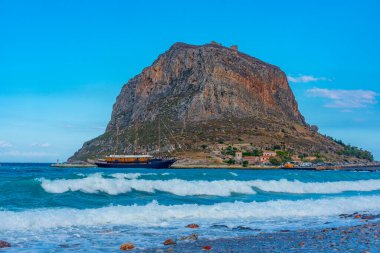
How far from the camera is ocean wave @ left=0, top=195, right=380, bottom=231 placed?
18.2 meters

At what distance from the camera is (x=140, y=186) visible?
34.2m

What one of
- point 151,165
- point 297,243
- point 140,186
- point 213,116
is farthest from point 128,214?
point 213,116

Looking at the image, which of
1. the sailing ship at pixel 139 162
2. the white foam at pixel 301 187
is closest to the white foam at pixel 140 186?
the white foam at pixel 301 187

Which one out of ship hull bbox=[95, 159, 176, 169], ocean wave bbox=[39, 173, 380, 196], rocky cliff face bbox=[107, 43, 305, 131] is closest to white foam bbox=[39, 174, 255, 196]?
ocean wave bbox=[39, 173, 380, 196]

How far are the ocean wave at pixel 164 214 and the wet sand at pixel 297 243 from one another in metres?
4.56

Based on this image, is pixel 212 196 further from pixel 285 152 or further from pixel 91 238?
pixel 285 152

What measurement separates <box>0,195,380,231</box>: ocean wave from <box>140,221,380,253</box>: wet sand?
15.0 feet

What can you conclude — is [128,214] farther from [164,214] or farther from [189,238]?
[189,238]

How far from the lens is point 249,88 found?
191875 mm

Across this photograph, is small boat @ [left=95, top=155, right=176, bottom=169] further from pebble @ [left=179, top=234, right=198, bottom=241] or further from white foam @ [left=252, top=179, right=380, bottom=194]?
pebble @ [left=179, top=234, right=198, bottom=241]

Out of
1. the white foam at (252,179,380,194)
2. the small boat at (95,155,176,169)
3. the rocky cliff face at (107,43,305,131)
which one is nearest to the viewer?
the white foam at (252,179,380,194)

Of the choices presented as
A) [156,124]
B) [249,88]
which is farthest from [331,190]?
[249,88]

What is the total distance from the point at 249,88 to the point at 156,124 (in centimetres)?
4555

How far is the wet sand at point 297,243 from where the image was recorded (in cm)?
1325
